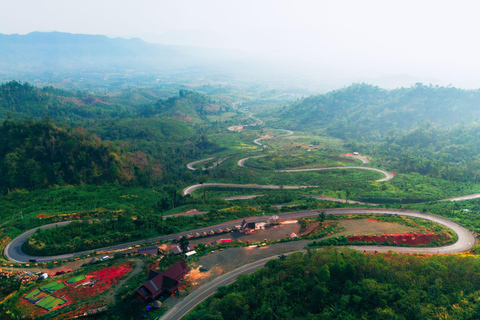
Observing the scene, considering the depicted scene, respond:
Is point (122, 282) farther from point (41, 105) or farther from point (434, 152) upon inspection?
point (41, 105)

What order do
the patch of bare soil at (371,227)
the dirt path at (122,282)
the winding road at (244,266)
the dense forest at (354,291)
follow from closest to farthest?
the dense forest at (354,291) → the dirt path at (122,282) → the winding road at (244,266) → the patch of bare soil at (371,227)

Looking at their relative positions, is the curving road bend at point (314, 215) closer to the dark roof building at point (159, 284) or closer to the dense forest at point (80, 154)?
the dark roof building at point (159, 284)

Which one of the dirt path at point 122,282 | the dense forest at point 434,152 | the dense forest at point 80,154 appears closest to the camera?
the dirt path at point 122,282

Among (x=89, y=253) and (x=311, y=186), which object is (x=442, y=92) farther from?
(x=89, y=253)

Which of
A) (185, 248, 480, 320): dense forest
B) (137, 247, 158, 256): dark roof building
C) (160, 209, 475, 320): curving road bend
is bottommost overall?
(137, 247, 158, 256): dark roof building

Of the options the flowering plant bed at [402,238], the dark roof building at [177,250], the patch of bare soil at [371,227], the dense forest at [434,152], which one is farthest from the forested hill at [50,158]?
the dense forest at [434,152]

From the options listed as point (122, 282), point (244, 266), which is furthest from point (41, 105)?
point (244, 266)

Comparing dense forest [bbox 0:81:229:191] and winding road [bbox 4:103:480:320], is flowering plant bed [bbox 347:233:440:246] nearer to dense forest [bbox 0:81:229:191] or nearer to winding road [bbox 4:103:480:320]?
winding road [bbox 4:103:480:320]

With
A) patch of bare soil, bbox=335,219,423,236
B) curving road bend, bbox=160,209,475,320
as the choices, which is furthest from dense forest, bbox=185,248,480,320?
patch of bare soil, bbox=335,219,423,236
